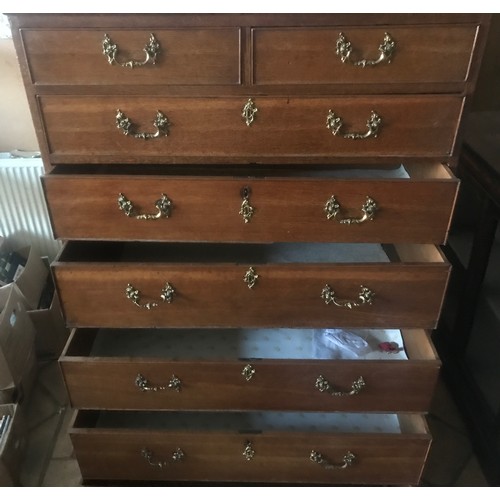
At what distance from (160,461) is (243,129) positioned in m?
0.74

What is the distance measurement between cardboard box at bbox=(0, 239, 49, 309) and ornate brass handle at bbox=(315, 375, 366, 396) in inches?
33.3

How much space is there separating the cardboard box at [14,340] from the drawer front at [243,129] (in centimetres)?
64

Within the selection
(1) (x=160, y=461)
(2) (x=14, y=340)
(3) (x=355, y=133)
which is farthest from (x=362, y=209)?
(2) (x=14, y=340)

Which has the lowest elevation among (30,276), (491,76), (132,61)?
(30,276)

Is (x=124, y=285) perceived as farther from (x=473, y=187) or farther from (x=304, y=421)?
→ (x=473, y=187)

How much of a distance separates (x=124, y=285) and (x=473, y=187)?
84cm

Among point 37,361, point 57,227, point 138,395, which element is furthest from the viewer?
point 37,361

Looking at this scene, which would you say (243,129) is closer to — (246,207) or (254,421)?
(246,207)

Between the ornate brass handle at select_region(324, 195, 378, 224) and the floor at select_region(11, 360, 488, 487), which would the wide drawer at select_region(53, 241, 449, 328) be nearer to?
the ornate brass handle at select_region(324, 195, 378, 224)

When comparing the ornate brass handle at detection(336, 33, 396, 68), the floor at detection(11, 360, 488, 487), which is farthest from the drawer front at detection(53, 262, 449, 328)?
the floor at detection(11, 360, 488, 487)

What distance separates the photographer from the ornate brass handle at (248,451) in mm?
1234

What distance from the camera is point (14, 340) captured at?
149 cm
